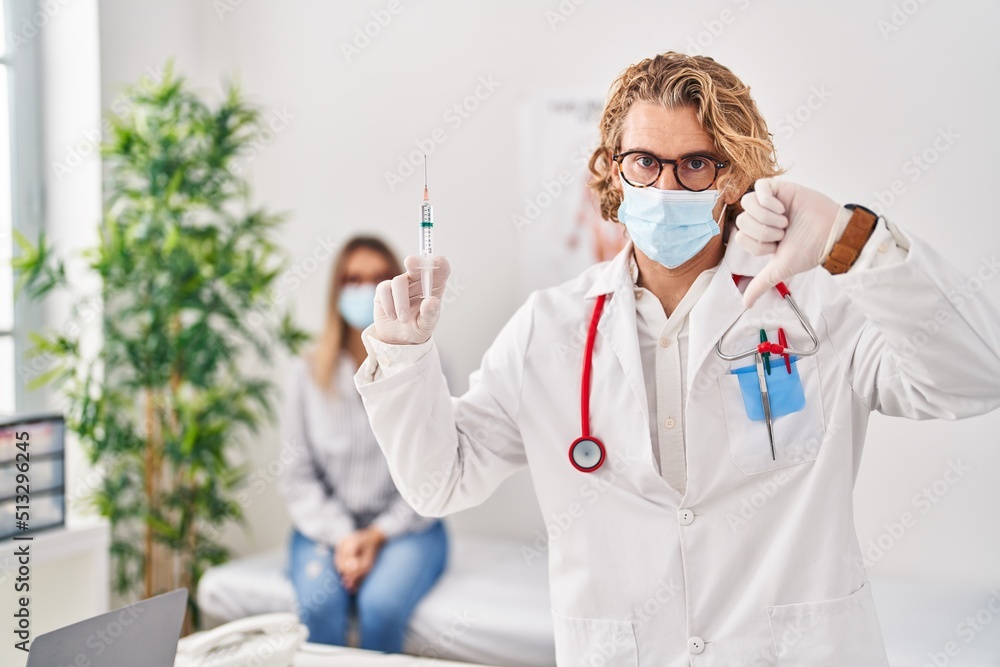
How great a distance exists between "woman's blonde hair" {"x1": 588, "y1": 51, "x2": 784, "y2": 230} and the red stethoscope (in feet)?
0.66

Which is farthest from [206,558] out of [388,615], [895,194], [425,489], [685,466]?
[895,194]

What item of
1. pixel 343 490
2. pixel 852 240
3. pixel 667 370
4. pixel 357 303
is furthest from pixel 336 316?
pixel 852 240

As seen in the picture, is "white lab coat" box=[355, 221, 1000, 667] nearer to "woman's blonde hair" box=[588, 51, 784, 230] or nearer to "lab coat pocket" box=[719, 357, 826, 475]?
"lab coat pocket" box=[719, 357, 826, 475]

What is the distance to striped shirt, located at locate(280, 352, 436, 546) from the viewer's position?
2902mm

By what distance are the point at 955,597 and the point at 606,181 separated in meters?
1.67

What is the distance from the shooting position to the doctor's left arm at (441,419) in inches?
55.0

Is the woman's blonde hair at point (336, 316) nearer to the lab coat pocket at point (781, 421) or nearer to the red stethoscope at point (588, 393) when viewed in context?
the red stethoscope at point (588, 393)

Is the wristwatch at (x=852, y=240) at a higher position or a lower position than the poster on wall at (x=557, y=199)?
lower

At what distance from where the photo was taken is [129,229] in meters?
2.68

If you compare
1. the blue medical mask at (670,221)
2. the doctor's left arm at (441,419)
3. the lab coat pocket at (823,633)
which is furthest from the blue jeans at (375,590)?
the blue medical mask at (670,221)

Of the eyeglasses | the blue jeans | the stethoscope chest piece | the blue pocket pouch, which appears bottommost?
the blue jeans

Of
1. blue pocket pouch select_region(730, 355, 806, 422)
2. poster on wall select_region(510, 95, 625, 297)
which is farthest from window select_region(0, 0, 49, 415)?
blue pocket pouch select_region(730, 355, 806, 422)

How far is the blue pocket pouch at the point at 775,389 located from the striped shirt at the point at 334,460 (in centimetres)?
164

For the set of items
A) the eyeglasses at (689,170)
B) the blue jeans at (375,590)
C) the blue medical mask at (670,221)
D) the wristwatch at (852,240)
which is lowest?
the blue jeans at (375,590)
